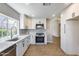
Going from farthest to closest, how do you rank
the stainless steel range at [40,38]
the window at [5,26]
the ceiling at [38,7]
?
the stainless steel range at [40,38] < the ceiling at [38,7] < the window at [5,26]

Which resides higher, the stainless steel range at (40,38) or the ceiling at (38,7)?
the ceiling at (38,7)

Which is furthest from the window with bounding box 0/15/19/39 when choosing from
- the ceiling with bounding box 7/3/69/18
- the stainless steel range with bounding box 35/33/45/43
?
the stainless steel range with bounding box 35/33/45/43

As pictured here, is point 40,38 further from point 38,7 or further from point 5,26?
point 5,26

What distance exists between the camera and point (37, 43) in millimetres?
9523

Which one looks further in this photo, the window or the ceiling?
the ceiling

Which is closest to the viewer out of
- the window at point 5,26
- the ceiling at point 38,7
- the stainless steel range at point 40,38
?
the window at point 5,26

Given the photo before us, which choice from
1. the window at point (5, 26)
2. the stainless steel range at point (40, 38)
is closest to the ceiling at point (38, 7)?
the window at point (5, 26)

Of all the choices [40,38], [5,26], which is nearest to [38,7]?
[5,26]

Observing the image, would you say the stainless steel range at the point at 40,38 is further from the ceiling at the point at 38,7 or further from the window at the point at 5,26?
the window at the point at 5,26

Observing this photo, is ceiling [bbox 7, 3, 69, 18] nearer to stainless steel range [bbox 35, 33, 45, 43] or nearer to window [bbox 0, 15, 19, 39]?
window [bbox 0, 15, 19, 39]

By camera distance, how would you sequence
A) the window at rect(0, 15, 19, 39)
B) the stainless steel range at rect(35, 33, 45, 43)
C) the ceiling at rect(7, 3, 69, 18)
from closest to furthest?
the window at rect(0, 15, 19, 39), the ceiling at rect(7, 3, 69, 18), the stainless steel range at rect(35, 33, 45, 43)

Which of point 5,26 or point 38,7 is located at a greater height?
point 38,7

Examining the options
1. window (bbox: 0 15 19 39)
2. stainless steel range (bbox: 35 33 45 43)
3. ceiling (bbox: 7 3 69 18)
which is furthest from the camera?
stainless steel range (bbox: 35 33 45 43)

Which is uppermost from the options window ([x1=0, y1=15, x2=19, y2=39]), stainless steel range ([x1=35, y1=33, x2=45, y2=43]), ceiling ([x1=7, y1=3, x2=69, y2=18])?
ceiling ([x1=7, y1=3, x2=69, y2=18])
